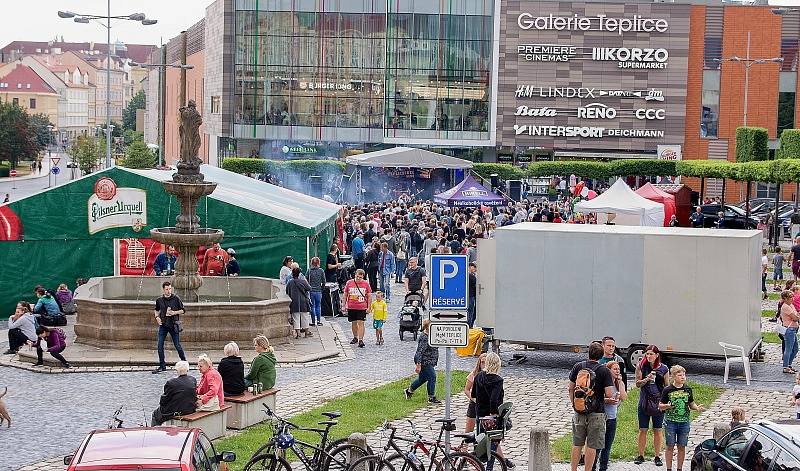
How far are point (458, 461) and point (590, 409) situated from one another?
64.9 inches

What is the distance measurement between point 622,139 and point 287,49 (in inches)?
851

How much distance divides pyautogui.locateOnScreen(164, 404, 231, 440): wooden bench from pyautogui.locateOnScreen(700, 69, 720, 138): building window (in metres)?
71.0

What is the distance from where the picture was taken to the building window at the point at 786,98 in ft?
272

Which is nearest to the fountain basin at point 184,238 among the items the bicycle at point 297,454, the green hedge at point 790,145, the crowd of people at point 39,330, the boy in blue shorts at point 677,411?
the crowd of people at point 39,330

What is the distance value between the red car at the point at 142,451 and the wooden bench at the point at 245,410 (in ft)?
16.9

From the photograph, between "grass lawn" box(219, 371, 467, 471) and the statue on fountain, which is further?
the statue on fountain

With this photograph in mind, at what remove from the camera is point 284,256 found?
29859 millimetres

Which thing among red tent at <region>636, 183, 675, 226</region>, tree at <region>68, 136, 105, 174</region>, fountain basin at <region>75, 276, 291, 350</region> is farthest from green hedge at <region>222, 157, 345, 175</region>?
fountain basin at <region>75, 276, 291, 350</region>

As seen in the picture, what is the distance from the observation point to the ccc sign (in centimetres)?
8288

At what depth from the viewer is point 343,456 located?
13852mm

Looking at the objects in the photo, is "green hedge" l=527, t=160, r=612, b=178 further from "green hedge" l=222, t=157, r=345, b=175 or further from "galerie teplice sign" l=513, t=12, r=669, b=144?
"galerie teplice sign" l=513, t=12, r=669, b=144

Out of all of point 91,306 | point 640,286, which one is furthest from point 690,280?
point 91,306

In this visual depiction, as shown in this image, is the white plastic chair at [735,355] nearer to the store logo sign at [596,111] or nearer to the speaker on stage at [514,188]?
the speaker on stage at [514,188]

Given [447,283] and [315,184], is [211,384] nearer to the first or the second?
[447,283]
